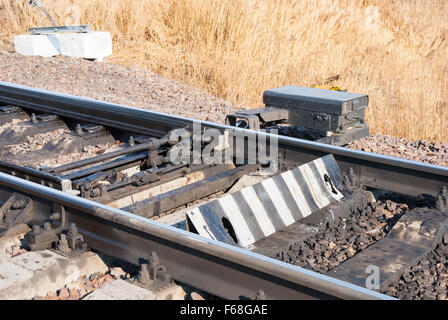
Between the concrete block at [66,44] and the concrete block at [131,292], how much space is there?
9062mm

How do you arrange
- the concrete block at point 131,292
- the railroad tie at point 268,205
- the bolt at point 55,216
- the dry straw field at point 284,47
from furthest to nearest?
the dry straw field at point 284,47, the bolt at point 55,216, the railroad tie at point 268,205, the concrete block at point 131,292

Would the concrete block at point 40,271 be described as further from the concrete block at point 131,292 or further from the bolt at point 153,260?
the bolt at point 153,260

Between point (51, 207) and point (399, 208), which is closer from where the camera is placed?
point (51, 207)

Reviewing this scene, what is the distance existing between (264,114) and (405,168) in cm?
178

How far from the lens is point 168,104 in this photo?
8.23 m

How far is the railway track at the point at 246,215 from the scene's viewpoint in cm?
291

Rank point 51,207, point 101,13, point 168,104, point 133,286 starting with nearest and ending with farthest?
point 133,286 < point 51,207 < point 168,104 < point 101,13

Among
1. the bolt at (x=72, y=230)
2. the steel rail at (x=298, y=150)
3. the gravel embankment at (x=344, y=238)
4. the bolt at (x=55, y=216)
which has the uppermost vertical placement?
the steel rail at (x=298, y=150)

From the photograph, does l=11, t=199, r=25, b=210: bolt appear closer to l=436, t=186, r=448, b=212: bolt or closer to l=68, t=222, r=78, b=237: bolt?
l=68, t=222, r=78, b=237: bolt

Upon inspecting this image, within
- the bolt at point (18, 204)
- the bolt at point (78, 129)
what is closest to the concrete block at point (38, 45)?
the bolt at point (78, 129)

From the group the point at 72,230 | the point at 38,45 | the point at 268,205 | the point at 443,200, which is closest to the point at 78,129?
the point at 72,230

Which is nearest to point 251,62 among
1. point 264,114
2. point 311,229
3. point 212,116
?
point 212,116

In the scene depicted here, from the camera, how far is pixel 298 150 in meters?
4.70

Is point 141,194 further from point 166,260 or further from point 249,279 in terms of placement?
point 249,279
